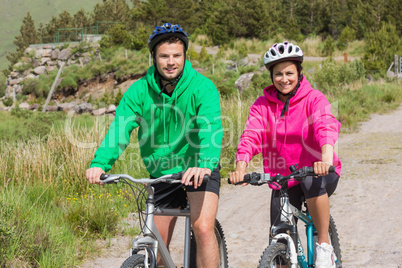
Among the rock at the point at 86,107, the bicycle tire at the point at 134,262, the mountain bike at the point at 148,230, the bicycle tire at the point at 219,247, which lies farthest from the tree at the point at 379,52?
the bicycle tire at the point at 134,262

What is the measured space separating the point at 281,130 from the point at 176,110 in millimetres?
750

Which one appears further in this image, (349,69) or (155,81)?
(349,69)

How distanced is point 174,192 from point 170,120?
48 centimetres

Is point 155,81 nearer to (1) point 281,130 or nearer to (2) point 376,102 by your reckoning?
(1) point 281,130

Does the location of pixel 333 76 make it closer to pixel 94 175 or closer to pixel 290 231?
pixel 290 231

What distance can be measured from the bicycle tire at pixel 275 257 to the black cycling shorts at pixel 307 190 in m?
0.22

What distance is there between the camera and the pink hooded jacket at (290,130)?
3.09 meters

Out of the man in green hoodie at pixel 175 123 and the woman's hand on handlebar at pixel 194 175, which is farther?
the man in green hoodie at pixel 175 123

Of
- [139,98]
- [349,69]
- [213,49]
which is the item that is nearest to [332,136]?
[139,98]

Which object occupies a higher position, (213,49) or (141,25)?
(141,25)

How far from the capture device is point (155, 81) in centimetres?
295

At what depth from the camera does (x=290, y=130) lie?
3.14 m

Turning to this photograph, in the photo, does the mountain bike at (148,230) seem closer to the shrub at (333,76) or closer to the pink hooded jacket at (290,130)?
the pink hooded jacket at (290,130)

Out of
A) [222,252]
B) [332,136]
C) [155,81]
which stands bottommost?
[222,252]
